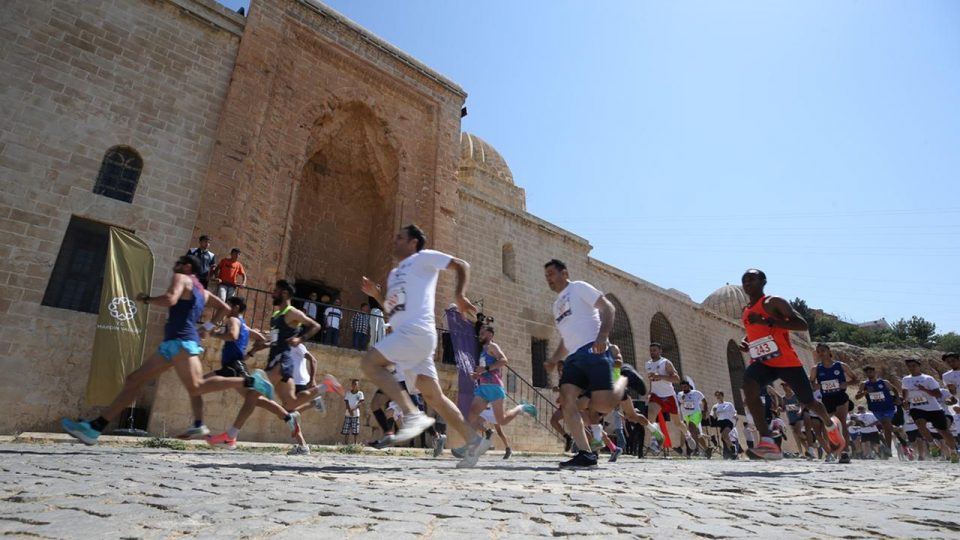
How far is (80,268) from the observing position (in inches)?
363

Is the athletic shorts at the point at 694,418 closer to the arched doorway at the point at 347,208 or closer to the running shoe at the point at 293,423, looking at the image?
the arched doorway at the point at 347,208

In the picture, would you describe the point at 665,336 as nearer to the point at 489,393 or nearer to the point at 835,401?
the point at 835,401

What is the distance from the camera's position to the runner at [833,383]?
7680mm

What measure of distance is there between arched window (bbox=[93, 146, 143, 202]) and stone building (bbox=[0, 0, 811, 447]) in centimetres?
3

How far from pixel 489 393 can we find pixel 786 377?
11.4 feet

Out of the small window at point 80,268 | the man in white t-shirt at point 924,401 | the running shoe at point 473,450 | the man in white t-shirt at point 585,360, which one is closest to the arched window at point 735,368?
the man in white t-shirt at point 924,401

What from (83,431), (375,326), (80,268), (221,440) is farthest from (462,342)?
(83,431)

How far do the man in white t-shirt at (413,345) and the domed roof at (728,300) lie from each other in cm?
3172

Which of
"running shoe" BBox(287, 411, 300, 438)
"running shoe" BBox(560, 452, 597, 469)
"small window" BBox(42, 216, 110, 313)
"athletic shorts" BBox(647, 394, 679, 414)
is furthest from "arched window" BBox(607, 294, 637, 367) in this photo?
"small window" BBox(42, 216, 110, 313)

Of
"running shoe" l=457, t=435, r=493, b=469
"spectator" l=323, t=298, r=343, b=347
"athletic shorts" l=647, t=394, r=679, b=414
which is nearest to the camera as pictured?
"running shoe" l=457, t=435, r=493, b=469

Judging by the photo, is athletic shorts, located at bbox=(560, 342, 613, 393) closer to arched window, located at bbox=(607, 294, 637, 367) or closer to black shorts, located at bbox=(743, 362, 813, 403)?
black shorts, located at bbox=(743, 362, 813, 403)

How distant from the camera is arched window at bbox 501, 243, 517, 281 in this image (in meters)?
16.5

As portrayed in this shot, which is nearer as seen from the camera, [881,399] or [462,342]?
[881,399]

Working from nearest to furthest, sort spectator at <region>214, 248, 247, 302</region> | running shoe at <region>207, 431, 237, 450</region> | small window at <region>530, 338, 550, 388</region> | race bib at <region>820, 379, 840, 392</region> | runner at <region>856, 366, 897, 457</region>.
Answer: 1. running shoe at <region>207, 431, 237, 450</region>
2. race bib at <region>820, 379, 840, 392</region>
3. spectator at <region>214, 248, 247, 302</region>
4. runner at <region>856, 366, 897, 457</region>
5. small window at <region>530, 338, 550, 388</region>
